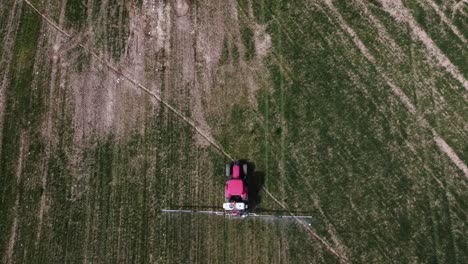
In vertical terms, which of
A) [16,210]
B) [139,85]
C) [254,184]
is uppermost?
[139,85]

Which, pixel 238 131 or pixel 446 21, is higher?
pixel 446 21

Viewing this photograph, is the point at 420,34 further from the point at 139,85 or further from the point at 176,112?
the point at 139,85

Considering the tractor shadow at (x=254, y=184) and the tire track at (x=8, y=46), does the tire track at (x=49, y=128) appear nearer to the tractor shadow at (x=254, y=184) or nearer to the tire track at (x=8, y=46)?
the tire track at (x=8, y=46)

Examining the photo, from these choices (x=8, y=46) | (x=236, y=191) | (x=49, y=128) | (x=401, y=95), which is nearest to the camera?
(x=236, y=191)

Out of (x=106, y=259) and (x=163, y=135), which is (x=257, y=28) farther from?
(x=106, y=259)

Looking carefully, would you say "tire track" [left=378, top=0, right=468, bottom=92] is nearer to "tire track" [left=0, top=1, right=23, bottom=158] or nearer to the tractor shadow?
the tractor shadow

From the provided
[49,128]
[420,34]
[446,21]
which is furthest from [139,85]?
[446,21]

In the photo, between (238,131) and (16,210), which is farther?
(16,210)
